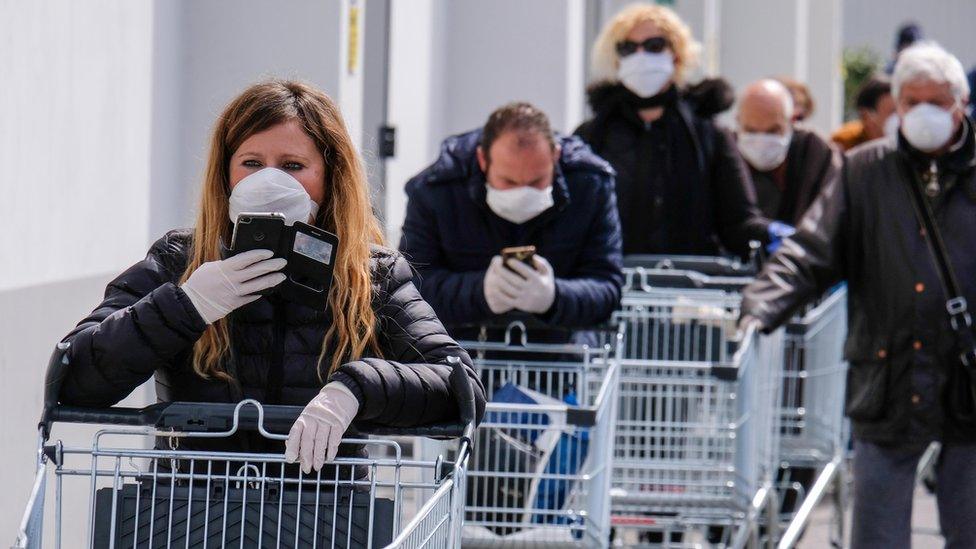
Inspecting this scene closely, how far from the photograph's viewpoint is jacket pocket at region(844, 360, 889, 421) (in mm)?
4816

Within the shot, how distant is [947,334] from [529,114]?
4.41ft

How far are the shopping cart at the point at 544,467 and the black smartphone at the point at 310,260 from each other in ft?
3.63

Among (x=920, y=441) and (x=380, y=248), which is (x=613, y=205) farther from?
(x=380, y=248)

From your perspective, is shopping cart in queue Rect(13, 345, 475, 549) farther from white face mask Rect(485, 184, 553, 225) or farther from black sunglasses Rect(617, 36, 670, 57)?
black sunglasses Rect(617, 36, 670, 57)

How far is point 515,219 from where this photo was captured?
4805 millimetres

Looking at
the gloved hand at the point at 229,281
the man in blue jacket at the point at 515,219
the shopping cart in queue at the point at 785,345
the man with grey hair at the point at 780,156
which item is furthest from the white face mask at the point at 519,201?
the man with grey hair at the point at 780,156

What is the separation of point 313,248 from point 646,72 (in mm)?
3827

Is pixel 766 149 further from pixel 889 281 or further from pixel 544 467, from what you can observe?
pixel 544 467

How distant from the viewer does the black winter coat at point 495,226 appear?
4.84 meters

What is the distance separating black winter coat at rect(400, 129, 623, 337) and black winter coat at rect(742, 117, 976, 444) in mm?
470

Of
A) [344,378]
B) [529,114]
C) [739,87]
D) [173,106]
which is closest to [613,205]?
[529,114]

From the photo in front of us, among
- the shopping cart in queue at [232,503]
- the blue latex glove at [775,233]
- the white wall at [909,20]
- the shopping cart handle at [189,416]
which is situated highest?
the white wall at [909,20]

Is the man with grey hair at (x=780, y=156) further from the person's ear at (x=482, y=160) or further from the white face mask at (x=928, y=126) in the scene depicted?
the person's ear at (x=482, y=160)

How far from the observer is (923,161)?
491cm
